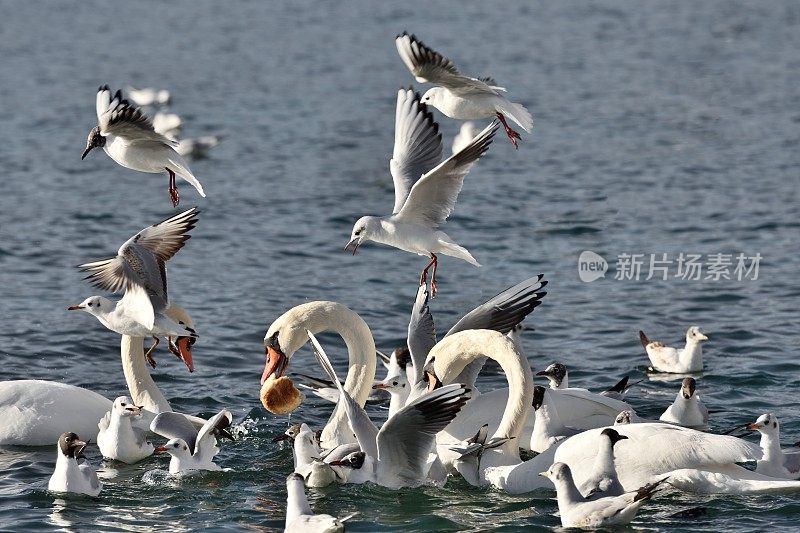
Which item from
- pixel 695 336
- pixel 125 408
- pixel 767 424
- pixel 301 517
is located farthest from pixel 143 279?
pixel 695 336

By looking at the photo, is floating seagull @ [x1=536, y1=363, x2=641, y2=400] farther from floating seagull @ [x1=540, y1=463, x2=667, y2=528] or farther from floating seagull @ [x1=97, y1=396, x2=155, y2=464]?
floating seagull @ [x1=97, y1=396, x2=155, y2=464]

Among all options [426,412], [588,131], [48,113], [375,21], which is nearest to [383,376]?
[426,412]

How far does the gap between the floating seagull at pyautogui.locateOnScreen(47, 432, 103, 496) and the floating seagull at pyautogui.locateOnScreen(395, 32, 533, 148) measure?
4.24m

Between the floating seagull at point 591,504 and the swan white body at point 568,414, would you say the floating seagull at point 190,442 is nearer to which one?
the swan white body at point 568,414

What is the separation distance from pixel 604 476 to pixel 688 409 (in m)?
2.33

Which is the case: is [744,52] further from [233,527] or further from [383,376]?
[233,527]

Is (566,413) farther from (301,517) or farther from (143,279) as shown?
(143,279)

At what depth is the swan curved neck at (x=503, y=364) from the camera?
38.6 feet

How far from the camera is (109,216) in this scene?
939 inches

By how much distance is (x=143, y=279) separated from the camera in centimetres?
1226

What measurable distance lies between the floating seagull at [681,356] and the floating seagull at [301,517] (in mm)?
5774

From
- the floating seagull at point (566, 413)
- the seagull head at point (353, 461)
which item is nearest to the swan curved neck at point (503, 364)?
the floating seagull at point (566, 413)

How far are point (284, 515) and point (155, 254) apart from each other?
282 centimetres

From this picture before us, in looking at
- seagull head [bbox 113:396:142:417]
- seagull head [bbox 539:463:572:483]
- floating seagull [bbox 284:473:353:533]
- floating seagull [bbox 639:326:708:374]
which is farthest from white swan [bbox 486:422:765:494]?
floating seagull [bbox 639:326:708:374]
